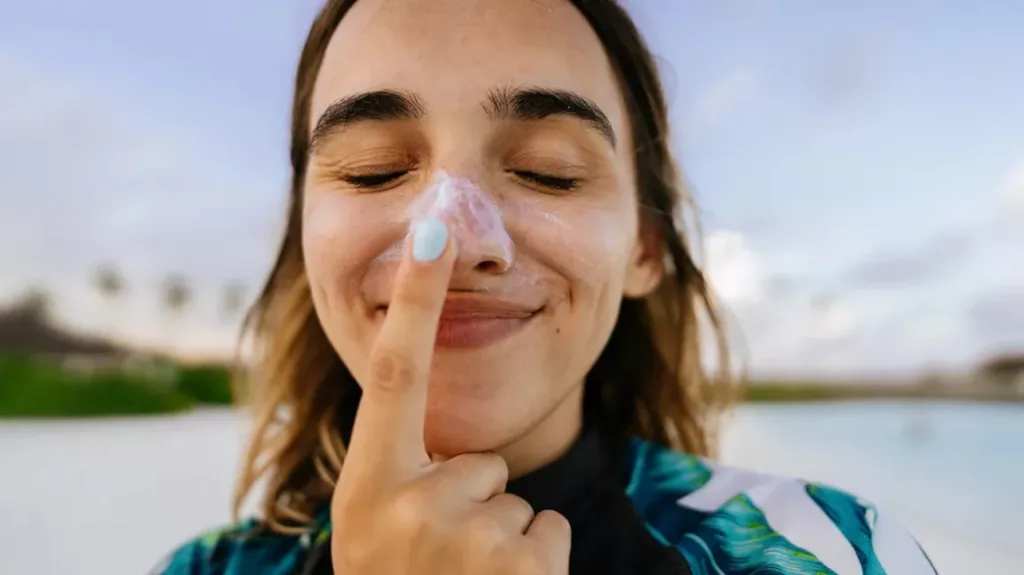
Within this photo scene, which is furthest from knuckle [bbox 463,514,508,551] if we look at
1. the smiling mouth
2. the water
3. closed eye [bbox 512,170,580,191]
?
the water

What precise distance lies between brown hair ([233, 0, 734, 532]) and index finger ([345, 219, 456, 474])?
0.38 metres

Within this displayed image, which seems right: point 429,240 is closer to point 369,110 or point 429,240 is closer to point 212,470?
point 369,110

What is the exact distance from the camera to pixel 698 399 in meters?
0.83

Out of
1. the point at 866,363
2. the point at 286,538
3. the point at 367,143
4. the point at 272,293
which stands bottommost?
the point at 286,538

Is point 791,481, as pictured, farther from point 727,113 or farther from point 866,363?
point 727,113

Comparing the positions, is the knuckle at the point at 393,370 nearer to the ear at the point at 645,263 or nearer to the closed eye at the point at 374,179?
the closed eye at the point at 374,179

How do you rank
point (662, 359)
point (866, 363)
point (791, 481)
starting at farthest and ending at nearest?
point (866, 363) → point (662, 359) → point (791, 481)

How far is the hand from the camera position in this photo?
0.35m

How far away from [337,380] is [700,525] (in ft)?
1.34

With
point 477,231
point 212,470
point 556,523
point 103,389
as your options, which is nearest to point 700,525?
point 556,523

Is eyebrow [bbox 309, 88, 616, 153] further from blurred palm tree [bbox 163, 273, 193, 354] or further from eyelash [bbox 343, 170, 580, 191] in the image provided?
blurred palm tree [bbox 163, 273, 193, 354]

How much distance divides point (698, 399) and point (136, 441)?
84 cm

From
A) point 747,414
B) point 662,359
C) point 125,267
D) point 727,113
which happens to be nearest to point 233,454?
point 125,267

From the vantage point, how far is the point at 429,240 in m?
0.36
